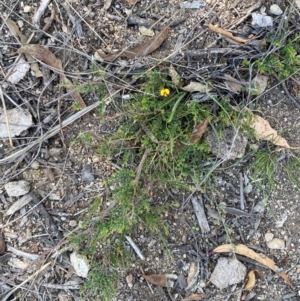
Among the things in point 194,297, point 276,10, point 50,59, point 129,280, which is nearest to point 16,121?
point 50,59

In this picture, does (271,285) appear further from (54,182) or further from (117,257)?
(54,182)

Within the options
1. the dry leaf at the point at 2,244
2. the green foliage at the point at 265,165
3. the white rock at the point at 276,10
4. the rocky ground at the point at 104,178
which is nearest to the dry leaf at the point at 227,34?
the rocky ground at the point at 104,178

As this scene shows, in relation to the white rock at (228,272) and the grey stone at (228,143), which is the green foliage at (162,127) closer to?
the grey stone at (228,143)

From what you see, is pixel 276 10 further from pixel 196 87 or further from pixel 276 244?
pixel 276 244

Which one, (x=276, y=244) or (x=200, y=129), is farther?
(x=276, y=244)

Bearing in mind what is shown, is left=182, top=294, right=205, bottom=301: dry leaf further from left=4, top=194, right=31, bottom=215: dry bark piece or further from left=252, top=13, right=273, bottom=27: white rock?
left=252, top=13, right=273, bottom=27: white rock

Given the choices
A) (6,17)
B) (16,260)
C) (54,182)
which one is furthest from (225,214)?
(6,17)
